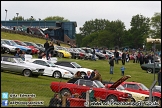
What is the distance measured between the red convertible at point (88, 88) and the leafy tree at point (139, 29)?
293 feet

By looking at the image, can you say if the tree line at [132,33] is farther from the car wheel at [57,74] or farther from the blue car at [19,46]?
the car wheel at [57,74]

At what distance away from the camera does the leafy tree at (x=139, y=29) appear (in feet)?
356

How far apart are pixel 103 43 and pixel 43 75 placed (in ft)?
309

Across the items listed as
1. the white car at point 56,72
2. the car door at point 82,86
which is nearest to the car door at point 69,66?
the white car at point 56,72

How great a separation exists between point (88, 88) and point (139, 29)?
90503 millimetres

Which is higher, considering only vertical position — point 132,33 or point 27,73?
point 132,33

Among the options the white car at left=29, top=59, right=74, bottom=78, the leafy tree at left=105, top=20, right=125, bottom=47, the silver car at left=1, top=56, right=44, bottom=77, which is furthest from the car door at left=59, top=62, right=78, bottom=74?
the leafy tree at left=105, top=20, right=125, bottom=47

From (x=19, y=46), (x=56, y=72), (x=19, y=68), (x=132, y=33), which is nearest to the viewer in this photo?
(x=19, y=68)

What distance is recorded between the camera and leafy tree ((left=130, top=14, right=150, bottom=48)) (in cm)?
10866

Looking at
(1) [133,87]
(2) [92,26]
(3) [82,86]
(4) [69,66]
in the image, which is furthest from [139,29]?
(3) [82,86]

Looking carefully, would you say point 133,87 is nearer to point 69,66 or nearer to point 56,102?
point 56,102

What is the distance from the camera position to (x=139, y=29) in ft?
355

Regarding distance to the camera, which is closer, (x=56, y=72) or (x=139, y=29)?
(x=56, y=72)

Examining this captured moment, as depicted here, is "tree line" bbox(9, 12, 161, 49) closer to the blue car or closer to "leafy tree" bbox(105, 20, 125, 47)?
"leafy tree" bbox(105, 20, 125, 47)
